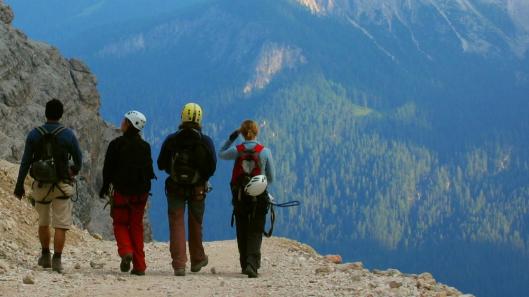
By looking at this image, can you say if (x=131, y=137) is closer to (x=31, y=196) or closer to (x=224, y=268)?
(x=31, y=196)

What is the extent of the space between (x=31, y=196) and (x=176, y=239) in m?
2.46

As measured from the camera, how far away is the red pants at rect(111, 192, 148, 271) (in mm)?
15008

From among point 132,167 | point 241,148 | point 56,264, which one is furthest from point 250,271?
point 56,264

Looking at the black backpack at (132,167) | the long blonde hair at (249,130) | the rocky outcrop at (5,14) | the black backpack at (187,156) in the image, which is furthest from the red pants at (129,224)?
the rocky outcrop at (5,14)

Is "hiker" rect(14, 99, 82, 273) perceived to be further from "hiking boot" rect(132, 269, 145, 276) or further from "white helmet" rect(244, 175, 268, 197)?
"white helmet" rect(244, 175, 268, 197)

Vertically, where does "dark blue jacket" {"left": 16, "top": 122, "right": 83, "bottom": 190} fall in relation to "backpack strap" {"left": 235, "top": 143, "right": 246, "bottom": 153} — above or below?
below

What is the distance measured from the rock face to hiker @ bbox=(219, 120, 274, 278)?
22224mm

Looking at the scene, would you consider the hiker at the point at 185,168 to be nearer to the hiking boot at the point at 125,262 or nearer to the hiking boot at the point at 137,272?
the hiking boot at the point at 137,272

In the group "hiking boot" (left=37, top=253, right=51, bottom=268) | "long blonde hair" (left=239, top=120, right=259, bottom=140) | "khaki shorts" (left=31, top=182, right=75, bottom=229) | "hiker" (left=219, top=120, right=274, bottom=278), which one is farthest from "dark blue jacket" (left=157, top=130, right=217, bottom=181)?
"hiking boot" (left=37, top=253, right=51, bottom=268)

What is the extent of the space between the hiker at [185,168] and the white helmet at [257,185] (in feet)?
2.11

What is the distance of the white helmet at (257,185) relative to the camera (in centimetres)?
1535

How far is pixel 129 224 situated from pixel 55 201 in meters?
1.29

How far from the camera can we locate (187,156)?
15164mm

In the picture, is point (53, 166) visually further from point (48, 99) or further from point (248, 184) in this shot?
point (48, 99)
